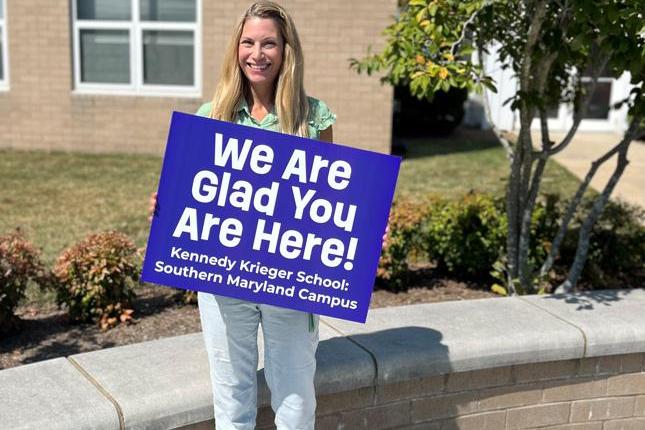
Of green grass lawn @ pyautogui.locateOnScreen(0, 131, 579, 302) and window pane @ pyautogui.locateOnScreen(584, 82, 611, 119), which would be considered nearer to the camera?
green grass lawn @ pyautogui.locateOnScreen(0, 131, 579, 302)

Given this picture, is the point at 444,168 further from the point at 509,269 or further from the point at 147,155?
the point at 509,269

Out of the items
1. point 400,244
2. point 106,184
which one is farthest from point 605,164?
point 400,244

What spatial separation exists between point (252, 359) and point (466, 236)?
8.20 feet

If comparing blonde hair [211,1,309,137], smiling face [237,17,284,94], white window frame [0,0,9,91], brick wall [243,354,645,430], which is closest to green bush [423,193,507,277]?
brick wall [243,354,645,430]

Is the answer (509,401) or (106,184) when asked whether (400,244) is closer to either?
(509,401)

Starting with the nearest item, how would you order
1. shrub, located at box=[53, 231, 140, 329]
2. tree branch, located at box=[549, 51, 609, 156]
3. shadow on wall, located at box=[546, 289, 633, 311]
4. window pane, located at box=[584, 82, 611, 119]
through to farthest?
shadow on wall, located at box=[546, 289, 633, 311], shrub, located at box=[53, 231, 140, 329], tree branch, located at box=[549, 51, 609, 156], window pane, located at box=[584, 82, 611, 119]

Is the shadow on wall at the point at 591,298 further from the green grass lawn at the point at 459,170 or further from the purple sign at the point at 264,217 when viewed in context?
the green grass lawn at the point at 459,170

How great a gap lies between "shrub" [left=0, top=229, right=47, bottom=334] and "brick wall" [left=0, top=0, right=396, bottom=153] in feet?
23.8

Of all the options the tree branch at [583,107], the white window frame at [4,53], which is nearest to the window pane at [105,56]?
the white window frame at [4,53]

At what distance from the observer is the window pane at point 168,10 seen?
10992 mm

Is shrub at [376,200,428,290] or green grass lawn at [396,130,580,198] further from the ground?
shrub at [376,200,428,290]

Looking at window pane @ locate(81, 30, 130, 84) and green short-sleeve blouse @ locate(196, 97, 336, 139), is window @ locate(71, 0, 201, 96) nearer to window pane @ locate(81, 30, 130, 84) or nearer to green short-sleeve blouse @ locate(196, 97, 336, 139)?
window pane @ locate(81, 30, 130, 84)

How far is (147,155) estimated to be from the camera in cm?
1123

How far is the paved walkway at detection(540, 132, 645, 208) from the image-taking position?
31.2ft
